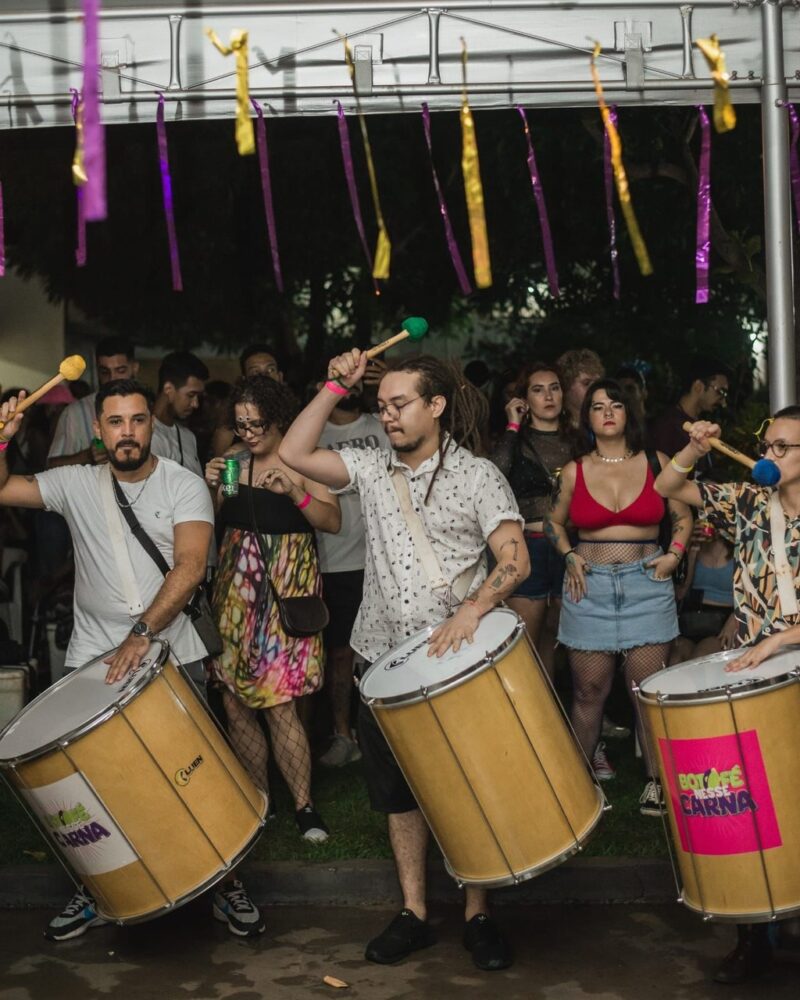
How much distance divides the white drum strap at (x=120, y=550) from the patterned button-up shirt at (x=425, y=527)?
85 cm

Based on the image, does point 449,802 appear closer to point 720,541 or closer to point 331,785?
point 331,785

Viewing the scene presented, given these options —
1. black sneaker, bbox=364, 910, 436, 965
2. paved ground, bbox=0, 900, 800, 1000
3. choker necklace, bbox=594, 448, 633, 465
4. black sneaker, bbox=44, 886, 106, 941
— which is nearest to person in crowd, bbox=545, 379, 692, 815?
choker necklace, bbox=594, 448, 633, 465

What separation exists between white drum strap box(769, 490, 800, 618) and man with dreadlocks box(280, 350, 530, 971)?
0.82 m

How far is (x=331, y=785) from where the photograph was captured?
267 inches

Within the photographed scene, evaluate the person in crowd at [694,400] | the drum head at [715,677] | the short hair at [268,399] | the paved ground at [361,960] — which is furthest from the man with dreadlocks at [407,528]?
the person in crowd at [694,400]

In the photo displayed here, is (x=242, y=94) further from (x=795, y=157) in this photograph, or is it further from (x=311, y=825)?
(x=311, y=825)

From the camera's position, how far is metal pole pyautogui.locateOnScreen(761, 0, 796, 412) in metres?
5.31

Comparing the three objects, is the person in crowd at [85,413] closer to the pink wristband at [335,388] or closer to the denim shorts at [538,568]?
the denim shorts at [538,568]

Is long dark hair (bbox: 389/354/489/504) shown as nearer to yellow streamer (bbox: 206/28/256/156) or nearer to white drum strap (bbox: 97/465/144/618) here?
white drum strap (bbox: 97/465/144/618)

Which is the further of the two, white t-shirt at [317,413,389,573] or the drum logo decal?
white t-shirt at [317,413,389,573]

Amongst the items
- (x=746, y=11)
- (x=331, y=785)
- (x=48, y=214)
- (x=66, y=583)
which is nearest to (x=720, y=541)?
(x=331, y=785)

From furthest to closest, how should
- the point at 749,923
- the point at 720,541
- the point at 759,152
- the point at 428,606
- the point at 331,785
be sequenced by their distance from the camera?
the point at 759,152 < the point at 720,541 < the point at 331,785 < the point at 428,606 < the point at 749,923

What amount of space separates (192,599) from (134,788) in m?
0.97

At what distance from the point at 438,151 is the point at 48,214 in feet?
10.7
